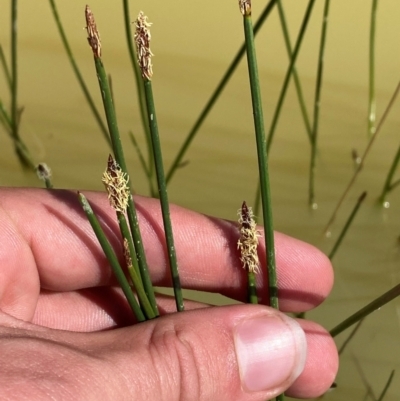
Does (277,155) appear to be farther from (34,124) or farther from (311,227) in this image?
(34,124)

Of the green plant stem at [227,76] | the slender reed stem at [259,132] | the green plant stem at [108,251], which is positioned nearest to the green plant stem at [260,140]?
the slender reed stem at [259,132]

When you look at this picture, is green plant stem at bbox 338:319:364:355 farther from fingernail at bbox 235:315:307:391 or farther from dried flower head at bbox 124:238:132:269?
dried flower head at bbox 124:238:132:269

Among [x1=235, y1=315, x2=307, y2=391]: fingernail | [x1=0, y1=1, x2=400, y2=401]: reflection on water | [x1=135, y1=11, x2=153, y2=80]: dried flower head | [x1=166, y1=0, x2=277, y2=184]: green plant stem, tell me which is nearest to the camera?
[x1=135, y1=11, x2=153, y2=80]: dried flower head

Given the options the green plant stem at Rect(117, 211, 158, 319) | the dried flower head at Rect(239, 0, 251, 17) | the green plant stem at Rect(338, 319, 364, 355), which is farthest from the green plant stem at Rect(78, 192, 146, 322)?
the green plant stem at Rect(338, 319, 364, 355)

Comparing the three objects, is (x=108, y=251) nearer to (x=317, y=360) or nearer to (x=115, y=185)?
(x=115, y=185)

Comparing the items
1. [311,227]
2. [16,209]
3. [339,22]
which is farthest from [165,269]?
[339,22]

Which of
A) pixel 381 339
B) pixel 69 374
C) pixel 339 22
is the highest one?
pixel 339 22

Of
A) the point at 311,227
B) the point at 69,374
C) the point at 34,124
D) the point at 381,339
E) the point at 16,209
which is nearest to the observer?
the point at 69,374

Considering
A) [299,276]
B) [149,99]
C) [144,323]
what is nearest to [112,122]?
[149,99]
